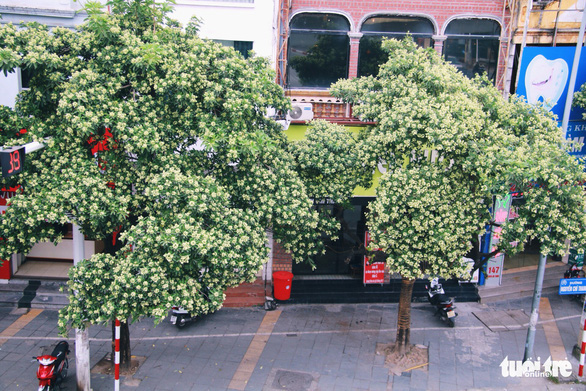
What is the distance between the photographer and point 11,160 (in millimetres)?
8094

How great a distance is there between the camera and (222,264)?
860 cm

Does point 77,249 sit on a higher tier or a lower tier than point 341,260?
higher

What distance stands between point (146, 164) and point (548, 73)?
12.5 m

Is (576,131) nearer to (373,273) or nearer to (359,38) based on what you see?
(359,38)

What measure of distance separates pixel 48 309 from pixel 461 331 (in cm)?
1196

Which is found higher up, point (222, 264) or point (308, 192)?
point (308, 192)

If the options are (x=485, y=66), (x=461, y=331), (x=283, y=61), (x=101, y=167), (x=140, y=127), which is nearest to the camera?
(x=140, y=127)

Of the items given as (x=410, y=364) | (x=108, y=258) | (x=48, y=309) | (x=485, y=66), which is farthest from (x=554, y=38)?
(x=48, y=309)

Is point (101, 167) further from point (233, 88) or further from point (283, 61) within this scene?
point (283, 61)

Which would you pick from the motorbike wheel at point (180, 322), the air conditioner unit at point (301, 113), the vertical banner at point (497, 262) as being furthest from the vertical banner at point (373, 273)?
the motorbike wheel at point (180, 322)

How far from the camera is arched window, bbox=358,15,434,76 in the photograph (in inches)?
605

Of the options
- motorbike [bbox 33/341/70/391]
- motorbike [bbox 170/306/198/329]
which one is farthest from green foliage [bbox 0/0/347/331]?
motorbike [bbox 170/306/198/329]

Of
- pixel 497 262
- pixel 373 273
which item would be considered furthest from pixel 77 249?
pixel 497 262

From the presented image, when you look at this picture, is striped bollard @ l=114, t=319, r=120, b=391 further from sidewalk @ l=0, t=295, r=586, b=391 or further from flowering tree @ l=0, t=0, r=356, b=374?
flowering tree @ l=0, t=0, r=356, b=374
